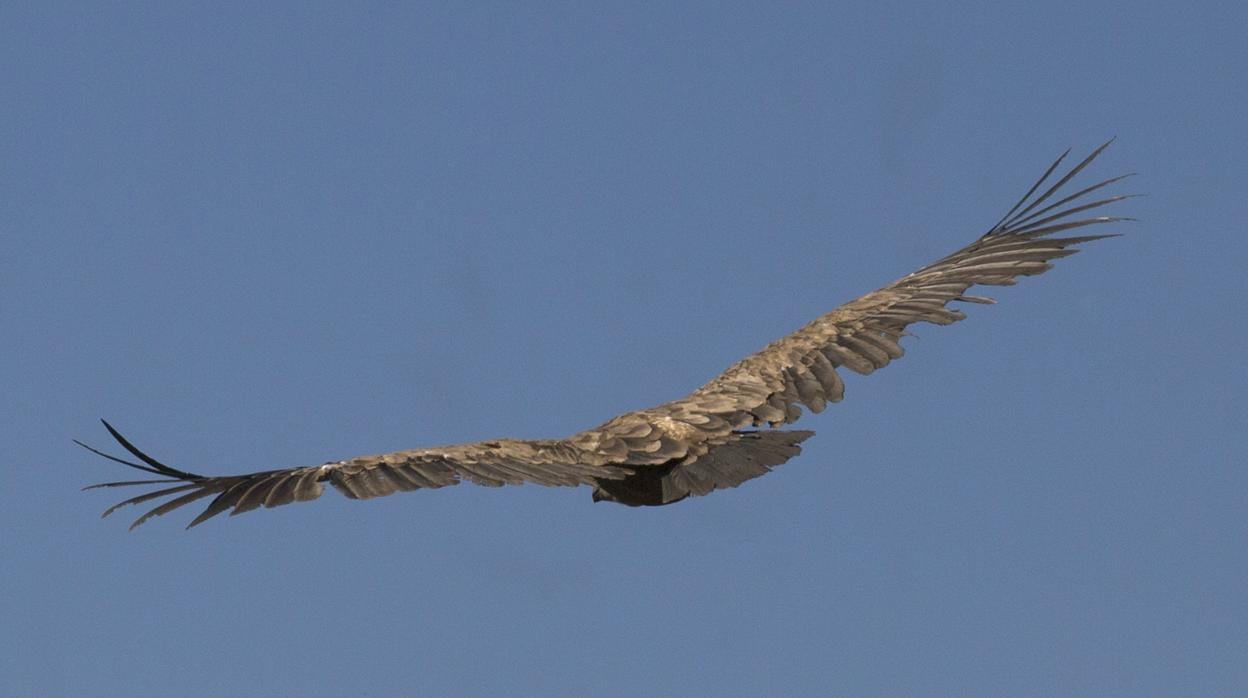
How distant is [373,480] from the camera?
15.9 metres

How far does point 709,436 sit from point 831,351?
9.45 feet

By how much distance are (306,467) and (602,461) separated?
2.57 m

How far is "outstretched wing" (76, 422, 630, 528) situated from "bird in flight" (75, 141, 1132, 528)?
11 mm

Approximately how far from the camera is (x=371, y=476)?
15977 millimetres

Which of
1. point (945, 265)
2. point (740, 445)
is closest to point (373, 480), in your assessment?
point (740, 445)

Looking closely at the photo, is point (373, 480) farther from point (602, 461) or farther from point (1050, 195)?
point (1050, 195)

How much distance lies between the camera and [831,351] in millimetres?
19859

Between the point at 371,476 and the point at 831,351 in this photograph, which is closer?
the point at 371,476

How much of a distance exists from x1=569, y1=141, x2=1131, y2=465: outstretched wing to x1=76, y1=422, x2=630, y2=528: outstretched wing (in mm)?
746

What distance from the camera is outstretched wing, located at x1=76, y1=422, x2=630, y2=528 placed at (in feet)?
51.4

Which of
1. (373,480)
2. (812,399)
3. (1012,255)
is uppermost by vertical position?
(1012,255)

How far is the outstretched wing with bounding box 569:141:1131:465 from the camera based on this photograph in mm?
17344

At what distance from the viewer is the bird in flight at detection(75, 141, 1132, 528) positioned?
52.3ft

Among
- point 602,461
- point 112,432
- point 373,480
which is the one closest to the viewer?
point 112,432
